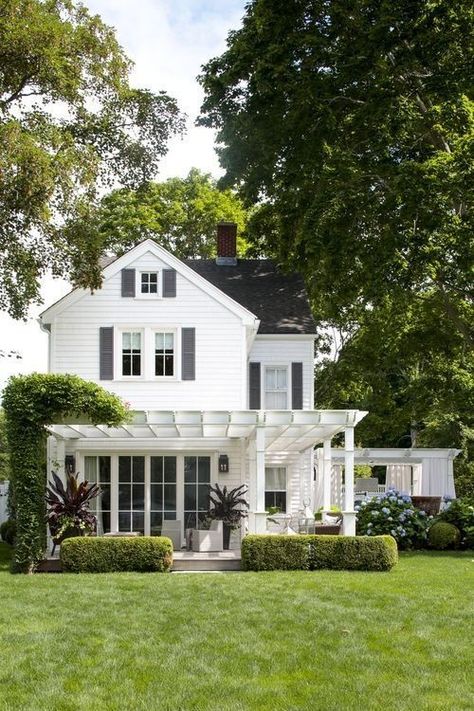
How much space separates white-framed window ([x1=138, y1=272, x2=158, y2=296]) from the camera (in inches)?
899

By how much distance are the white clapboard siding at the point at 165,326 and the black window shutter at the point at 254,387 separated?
1553mm

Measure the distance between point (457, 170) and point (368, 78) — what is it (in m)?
3.52

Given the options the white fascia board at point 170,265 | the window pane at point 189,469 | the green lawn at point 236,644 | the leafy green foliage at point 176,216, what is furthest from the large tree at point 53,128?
the leafy green foliage at point 176,216

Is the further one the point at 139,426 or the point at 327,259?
the point at 327,259

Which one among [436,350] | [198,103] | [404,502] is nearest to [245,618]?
[404,502]

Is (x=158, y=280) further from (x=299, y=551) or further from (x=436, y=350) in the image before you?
(x=436, y=350)

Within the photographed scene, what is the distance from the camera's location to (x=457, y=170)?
65.0 ft

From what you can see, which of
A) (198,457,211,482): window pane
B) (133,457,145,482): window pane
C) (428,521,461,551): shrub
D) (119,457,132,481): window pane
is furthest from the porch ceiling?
(428,521,461,551): shrub

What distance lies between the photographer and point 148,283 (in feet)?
75.0

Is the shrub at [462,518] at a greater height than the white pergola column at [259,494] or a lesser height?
lesser

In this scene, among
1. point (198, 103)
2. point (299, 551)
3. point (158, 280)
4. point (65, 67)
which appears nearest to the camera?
point (299, 551)

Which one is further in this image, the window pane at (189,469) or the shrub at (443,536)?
the window pane at (189,469)

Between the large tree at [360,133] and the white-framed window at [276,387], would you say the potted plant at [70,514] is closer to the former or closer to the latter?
the white-framed window at [276,387]

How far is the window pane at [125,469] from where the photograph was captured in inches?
875
